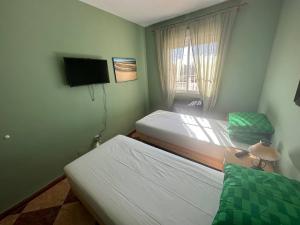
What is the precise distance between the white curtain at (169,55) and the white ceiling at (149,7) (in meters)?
0.29

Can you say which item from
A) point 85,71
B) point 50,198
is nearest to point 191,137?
point 85,71

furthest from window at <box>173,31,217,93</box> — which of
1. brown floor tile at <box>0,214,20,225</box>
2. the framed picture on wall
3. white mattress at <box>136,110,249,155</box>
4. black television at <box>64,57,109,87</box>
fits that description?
brown floor tile at <box>0,214,20,225</box>

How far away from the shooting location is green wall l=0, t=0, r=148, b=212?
1450mm

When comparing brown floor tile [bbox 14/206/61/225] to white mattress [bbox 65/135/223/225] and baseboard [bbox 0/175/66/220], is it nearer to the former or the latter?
baseboard [bbox 0/175/66/220]

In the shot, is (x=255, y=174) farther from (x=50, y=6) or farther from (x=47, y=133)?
(x=50, y=6)

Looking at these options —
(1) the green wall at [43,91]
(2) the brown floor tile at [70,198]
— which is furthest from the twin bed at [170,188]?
(1) the green wall at [43,91]

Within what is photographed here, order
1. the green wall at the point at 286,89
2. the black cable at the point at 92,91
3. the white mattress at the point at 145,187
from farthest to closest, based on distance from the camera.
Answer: the black cable at the point at 92,91, the green wall at the point at 286,89, the white mattress at the point at 145,187

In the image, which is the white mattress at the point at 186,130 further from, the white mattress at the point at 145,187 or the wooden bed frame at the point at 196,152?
the white mattress at the point at 145,187

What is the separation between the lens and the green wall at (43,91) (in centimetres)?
145

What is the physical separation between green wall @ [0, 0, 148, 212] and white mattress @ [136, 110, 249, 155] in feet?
3.28

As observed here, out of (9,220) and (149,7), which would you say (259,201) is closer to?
(9,220)

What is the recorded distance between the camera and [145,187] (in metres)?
1.14

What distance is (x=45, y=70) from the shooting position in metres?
1.70

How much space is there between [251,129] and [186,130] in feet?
2.64
